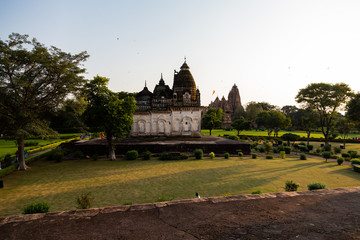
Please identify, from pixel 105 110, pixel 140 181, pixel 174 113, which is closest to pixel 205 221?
pixel 140 181

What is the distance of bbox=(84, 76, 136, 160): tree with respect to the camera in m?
16.6

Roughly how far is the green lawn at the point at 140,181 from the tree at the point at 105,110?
3328 mm

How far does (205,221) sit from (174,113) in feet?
82.2

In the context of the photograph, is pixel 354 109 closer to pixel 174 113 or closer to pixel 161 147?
pixel 174 113

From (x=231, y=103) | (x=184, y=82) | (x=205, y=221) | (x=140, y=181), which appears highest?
(x=231, y=103)

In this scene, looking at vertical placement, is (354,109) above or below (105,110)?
above

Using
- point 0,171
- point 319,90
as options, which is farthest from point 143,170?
point 319,90

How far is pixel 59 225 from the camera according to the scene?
412cm

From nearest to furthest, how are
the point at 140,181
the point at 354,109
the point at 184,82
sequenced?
the point at 140,181, the point at 354,109, the point at 184,82

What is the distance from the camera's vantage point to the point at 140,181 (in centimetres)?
1177

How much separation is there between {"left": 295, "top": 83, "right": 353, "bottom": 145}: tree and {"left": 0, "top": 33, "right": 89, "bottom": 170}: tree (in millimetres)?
32993

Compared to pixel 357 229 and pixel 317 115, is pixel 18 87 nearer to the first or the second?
pixel 357 229

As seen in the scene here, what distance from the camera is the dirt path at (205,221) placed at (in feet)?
12.5

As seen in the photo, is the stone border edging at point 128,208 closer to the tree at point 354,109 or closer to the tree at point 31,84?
the tree at point 31,84
